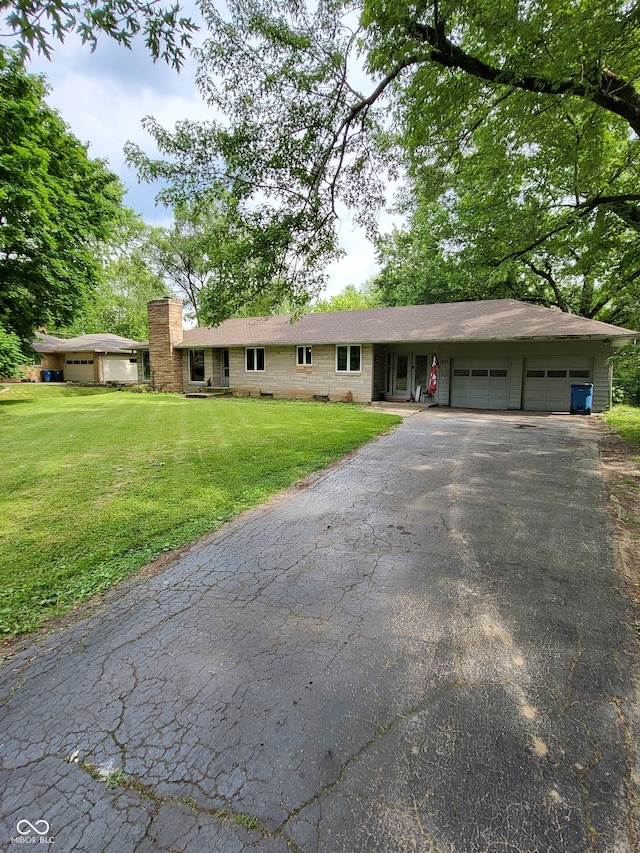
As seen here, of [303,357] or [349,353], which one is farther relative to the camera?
[303,357]

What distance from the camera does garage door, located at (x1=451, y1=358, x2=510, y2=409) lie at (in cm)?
1547

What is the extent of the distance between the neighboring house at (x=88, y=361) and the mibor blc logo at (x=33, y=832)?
28.8 meters

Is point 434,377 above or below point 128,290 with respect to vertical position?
below

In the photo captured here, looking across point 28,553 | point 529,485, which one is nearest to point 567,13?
point 529,485

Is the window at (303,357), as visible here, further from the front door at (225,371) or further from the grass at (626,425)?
the grass at (626,425)

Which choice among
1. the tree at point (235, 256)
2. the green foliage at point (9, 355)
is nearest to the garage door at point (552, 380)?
the tree at point (235, 256)

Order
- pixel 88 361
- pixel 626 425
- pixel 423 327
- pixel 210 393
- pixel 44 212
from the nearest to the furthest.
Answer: pixel 626 425, pixel 44 212, pixel 423 327, pixel 210 393, pixel 88 361

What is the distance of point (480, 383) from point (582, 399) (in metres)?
3.63

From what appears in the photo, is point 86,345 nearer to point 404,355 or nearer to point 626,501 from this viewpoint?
point 404,355

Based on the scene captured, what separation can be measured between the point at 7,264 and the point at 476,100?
50.1 feet

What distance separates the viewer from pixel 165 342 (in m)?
21.2

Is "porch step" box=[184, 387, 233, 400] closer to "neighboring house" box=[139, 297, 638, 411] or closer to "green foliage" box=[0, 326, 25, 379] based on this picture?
"neighboring house" box=[139, 297, 638, 411]

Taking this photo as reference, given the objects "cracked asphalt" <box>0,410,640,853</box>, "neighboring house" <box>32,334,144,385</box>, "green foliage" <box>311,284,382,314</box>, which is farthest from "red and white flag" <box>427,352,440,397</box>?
"green foliage" <box>311,284,382,314</box>

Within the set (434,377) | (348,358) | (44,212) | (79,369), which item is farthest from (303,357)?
(79,369)
